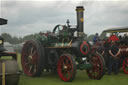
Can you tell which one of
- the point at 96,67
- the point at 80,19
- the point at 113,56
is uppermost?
the point at 80,19

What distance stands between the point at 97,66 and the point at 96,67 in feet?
0.26

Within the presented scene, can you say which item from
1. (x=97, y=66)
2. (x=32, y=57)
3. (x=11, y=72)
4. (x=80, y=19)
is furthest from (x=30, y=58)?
(x=11, y=72)

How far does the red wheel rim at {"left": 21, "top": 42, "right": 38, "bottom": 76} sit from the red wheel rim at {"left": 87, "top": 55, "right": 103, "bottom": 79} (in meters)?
2.00

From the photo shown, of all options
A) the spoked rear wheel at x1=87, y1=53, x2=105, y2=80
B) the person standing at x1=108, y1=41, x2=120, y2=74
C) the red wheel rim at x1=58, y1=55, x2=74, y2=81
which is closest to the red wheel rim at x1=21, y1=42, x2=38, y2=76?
the red wheel rim at x1=58, y1=55, x2=74, y2=81

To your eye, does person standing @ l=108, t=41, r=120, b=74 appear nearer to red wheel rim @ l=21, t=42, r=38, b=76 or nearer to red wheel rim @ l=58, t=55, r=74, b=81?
red wheel rim @ l=58, t=55, r=74, b=81

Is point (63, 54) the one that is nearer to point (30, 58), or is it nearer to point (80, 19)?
point (80, 19)

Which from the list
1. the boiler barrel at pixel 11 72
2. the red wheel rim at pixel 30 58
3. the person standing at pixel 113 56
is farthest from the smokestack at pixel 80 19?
the boiler barrel at pixel 11 72

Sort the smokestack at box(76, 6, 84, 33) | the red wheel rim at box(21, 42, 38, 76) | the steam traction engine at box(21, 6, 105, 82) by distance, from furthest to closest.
Answer: the red wheel rim at box(21, 42, 38, 76) → the smokestack at box(76, 6, 84, 33) → the steam traction engine at box(21, 6, 105, 82)

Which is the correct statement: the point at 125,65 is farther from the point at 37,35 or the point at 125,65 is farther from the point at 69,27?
the point at 37,35

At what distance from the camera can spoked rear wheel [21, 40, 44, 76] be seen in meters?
7.57

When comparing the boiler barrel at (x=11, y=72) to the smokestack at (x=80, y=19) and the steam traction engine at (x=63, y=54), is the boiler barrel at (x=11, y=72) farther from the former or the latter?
the smokestack at (x=80, y=19)

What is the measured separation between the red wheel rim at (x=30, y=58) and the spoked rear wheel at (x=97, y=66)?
1996mm

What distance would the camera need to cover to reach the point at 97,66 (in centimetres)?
705

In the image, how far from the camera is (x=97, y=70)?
7.07m
